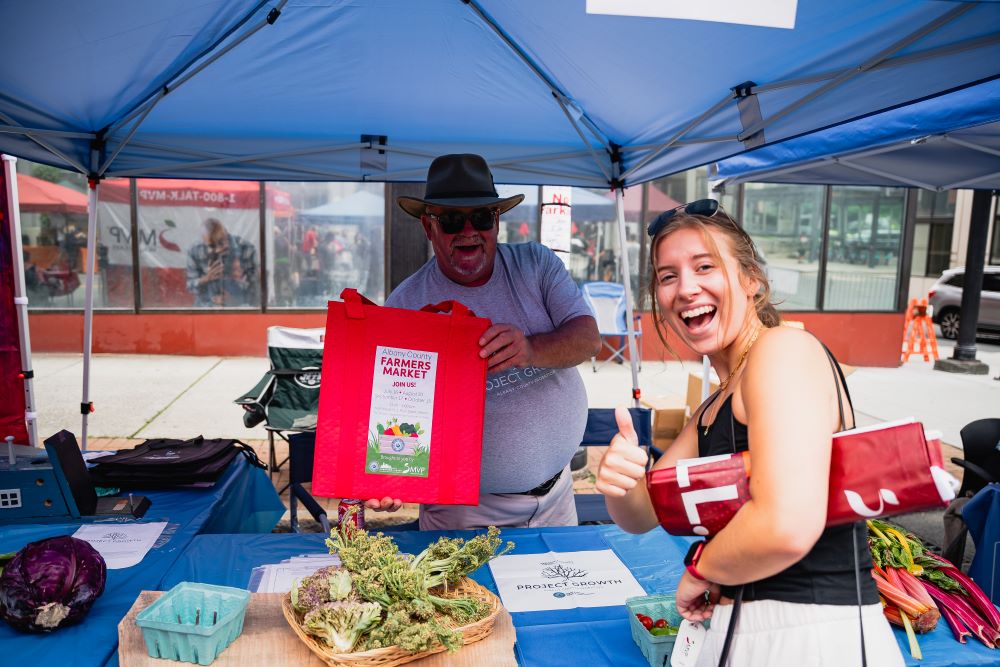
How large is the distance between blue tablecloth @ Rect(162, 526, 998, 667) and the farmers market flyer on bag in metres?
0.04

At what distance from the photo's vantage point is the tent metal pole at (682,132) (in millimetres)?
3071

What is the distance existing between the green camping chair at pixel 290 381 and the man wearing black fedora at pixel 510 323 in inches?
123

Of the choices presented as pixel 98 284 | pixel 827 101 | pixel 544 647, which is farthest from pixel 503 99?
pixel 98 284

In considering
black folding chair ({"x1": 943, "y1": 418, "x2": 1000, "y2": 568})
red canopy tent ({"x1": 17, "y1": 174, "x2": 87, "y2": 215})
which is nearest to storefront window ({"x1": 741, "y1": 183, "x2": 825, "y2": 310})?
black folding chair ({"x1": 943, "y1": 418, "x2": 1000, "y2": 568})

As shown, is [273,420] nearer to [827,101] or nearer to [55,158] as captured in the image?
[55,158]

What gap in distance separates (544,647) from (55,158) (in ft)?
11.9

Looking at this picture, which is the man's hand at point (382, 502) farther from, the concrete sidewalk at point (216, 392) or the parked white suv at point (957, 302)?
the parked white suv at point (957, 302)

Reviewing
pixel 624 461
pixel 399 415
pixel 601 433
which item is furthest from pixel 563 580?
pixel 601 433

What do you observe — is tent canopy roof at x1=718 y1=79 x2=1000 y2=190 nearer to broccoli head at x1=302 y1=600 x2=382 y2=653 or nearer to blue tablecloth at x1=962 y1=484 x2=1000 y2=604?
blue tablecloth at x1=962 y1=484 x2=1000 y2=604

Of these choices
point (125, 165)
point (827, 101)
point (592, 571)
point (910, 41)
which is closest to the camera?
point (910, 41)

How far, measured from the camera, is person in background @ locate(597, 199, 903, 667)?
1120 mm

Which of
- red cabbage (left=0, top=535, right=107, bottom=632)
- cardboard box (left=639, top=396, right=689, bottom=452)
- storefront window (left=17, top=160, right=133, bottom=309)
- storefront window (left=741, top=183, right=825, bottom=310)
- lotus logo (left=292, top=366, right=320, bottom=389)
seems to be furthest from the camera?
storefront window (left=741, top=183, right=825, bottom=310)

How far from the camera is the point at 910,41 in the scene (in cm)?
221

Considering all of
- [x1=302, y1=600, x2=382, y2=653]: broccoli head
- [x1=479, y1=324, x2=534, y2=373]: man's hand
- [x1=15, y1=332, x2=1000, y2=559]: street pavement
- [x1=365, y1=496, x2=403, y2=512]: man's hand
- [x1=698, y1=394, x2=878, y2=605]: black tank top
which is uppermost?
[x1=479, y1=324, x2=534, y2=373]: man's hand
